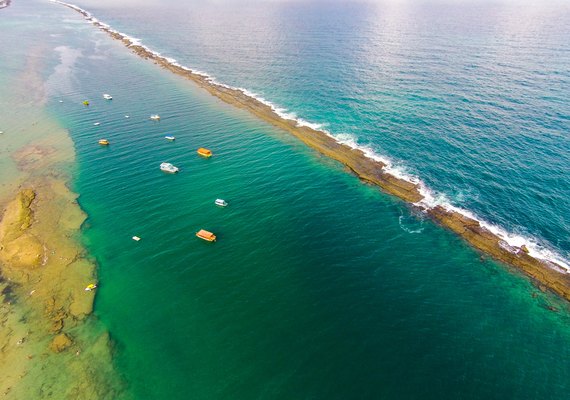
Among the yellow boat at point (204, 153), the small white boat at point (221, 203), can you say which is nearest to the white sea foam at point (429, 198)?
the yellow boat at point (204, 153)

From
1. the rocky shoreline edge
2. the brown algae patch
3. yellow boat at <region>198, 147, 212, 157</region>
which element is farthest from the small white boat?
the rocky shoreline edge

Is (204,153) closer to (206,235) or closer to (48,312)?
(206,235)

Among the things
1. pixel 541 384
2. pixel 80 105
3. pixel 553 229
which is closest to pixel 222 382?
pixel 541 384

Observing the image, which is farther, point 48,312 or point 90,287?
point 90,287

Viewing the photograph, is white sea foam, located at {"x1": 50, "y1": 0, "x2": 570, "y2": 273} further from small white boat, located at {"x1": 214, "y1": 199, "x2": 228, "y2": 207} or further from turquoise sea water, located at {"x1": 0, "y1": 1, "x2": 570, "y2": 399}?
small white boat, located at {"x1": 214, "y1": 199, "x2": 228, "y2": 207}

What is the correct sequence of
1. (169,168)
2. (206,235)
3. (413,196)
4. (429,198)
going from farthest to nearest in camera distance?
1. (169,168)
2. (413,196)
3. (429,198)
4. (206,235)

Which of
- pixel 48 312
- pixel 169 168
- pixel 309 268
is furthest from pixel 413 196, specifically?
pixel 48 312

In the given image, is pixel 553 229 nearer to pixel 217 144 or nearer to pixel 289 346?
pixel 289 346
